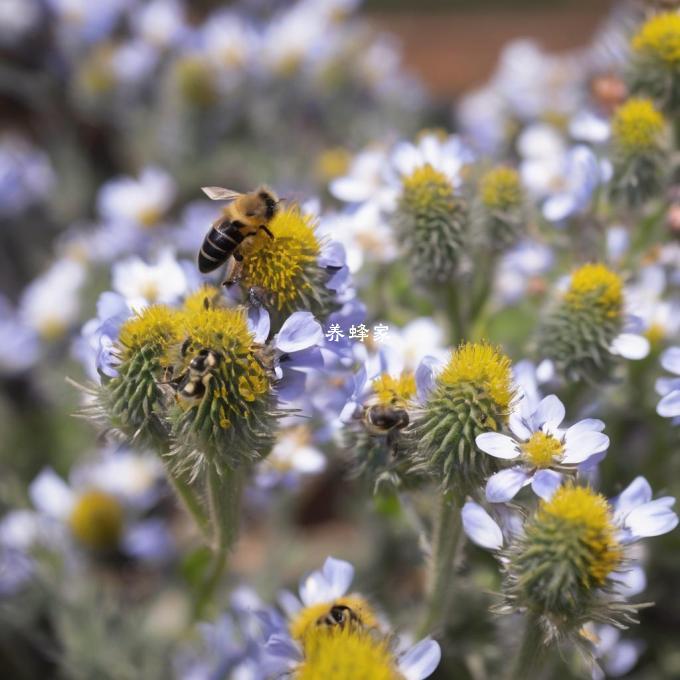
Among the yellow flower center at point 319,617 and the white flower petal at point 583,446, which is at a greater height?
the white flower petal at point 583,446

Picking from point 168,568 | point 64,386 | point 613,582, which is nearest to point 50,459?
point 64,386

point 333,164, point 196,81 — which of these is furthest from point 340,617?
point 196,81

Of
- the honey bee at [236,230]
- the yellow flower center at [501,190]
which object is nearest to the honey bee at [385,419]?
the honey bee at [236,230]

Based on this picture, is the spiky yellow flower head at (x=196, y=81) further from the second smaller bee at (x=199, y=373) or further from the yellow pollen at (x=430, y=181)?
the second smaller bee at (x=199, y=373)

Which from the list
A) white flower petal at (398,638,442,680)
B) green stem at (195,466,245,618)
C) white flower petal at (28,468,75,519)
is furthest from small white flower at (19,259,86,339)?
white flower petal at (398,638,442,680)

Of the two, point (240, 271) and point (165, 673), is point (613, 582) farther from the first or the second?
point (165, 673)

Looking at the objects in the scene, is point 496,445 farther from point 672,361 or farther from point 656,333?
point 656,333

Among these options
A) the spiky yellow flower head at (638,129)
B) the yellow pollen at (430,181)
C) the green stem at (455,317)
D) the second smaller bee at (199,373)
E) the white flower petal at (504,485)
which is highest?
the second smaller bee at (199,373)
